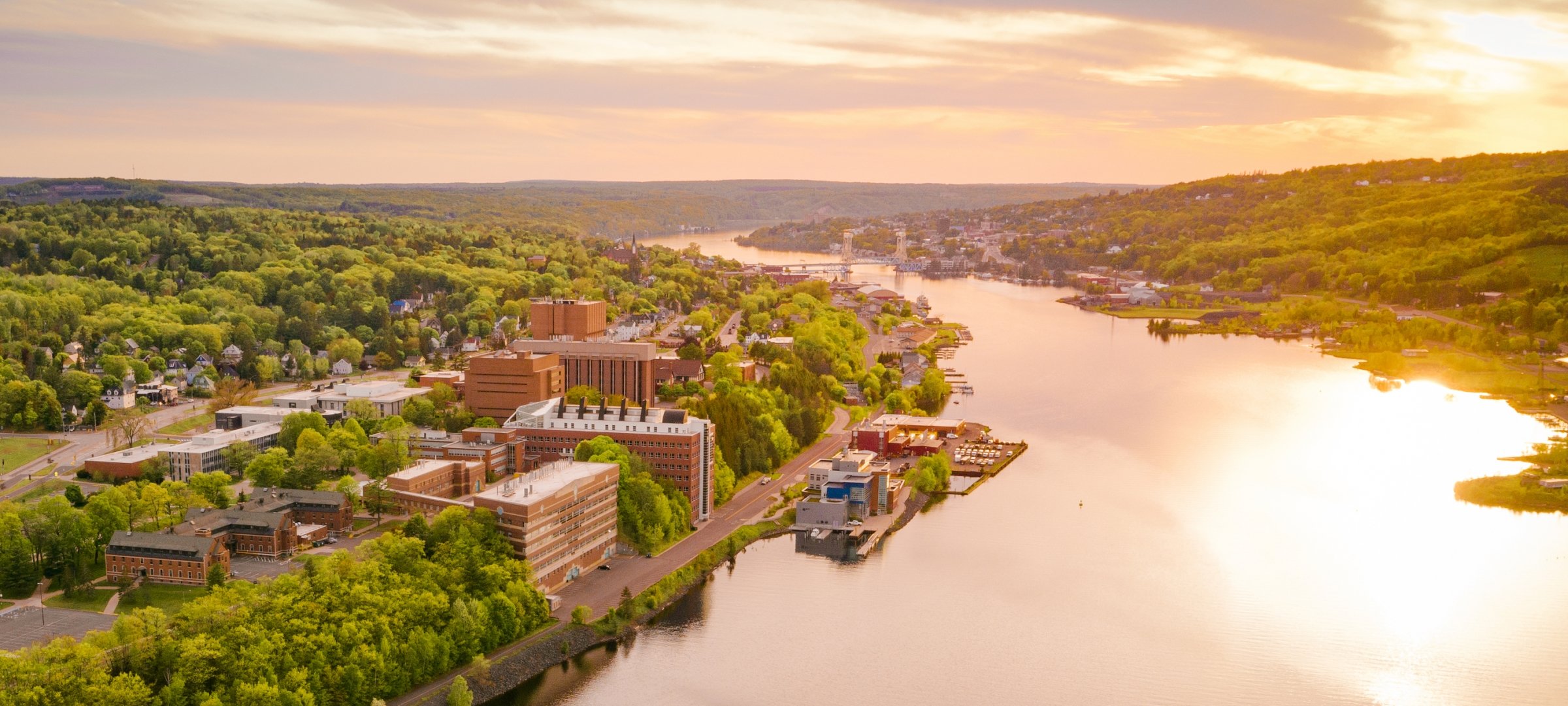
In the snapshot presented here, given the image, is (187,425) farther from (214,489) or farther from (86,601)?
(86,601)

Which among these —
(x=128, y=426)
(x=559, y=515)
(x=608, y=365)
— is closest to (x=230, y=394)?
(x=128, y=426)

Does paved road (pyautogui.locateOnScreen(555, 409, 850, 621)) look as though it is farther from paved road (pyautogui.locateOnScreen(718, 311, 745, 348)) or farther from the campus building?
paved road (pyautogui.locateOnScreen(718, 311, 745, 348))

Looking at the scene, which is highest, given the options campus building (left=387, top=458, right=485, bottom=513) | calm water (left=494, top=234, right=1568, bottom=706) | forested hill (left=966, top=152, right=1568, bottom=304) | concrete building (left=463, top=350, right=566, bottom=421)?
forested hill (left=966, top=152, right=1568, bottom=304)

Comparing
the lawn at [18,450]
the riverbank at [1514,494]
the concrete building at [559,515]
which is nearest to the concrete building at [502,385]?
the concrete building at [559,515]

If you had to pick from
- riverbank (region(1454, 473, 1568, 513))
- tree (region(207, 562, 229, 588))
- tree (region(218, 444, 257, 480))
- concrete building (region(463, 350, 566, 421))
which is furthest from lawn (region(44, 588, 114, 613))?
riverbank (region(1454, 473, 1568, 513))

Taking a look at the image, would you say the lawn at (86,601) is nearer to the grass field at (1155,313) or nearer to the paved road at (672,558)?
the paved road at (672,558)

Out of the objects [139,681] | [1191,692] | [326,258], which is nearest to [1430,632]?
[1191,692]
